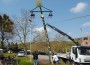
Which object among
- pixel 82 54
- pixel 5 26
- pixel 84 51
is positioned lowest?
pixel 82 54

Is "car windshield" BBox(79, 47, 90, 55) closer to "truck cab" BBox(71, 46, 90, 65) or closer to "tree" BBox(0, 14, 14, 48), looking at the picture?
"truck cab" BBox(71, 46, 90, 65)

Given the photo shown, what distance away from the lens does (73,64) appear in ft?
113

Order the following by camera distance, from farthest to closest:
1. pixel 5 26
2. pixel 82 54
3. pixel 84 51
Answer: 1. pixel 5 26
2. pixel 84 51
3. pixel 82 54

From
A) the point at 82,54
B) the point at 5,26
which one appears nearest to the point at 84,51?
the point at 82,54

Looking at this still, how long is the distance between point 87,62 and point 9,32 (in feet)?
215

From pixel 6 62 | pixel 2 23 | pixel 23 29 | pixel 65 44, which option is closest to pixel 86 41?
pixel 65 44

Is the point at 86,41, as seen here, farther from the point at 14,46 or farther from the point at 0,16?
the point at 0,16

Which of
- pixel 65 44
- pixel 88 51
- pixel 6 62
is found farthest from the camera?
pixel 65 44

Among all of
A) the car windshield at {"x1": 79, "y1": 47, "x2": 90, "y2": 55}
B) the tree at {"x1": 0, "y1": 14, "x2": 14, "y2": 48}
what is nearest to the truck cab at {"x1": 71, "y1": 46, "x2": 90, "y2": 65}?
the car windshield at {"x1": 79, "y1": 47, "x2": 90, "y2": 55}

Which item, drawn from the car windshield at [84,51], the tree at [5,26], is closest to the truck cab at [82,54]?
the car windshield at [84,51]

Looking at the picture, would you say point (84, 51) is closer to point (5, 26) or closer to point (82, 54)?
point (82, 54)

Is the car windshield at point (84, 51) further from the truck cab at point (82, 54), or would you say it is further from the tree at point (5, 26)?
the tree at point (5, 26)

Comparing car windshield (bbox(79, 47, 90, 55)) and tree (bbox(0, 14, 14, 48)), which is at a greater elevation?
tree (bbox(0, 14, 14, 48))

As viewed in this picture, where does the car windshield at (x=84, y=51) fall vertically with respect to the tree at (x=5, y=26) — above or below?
below
